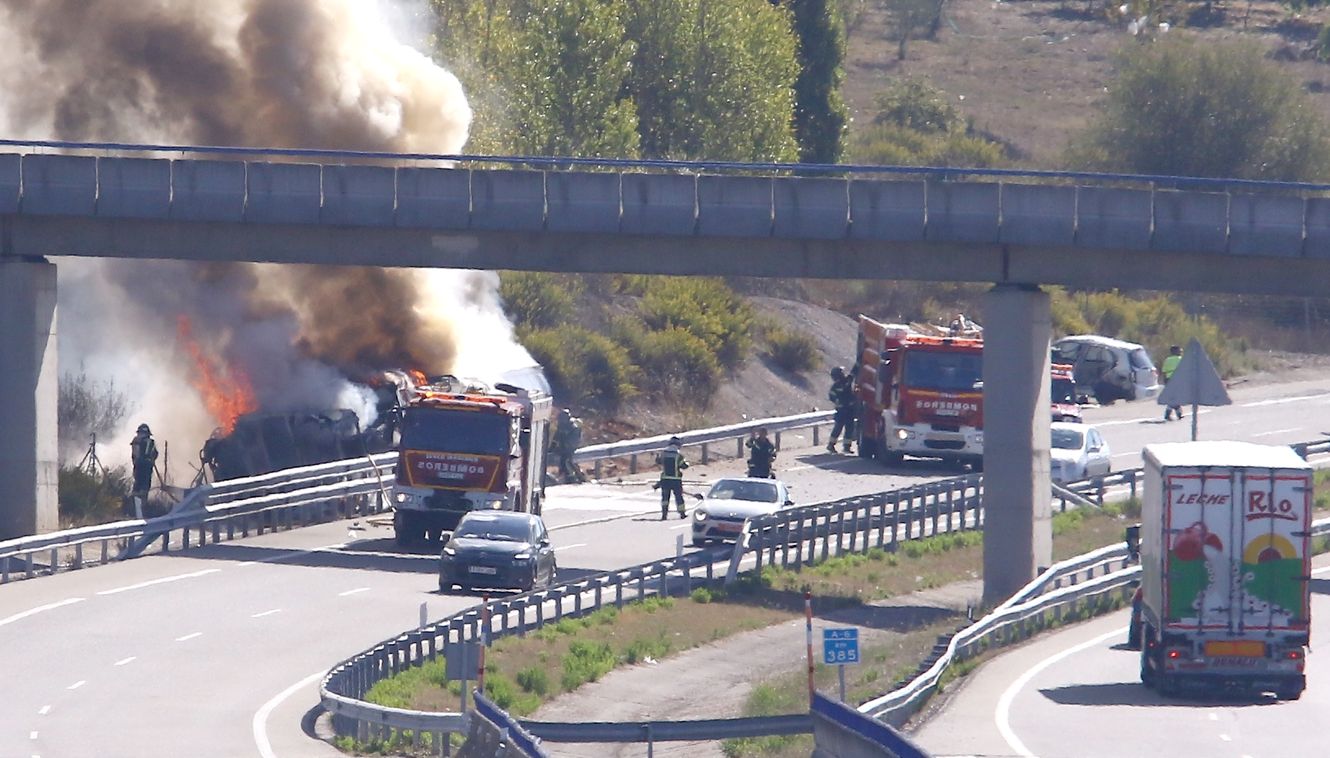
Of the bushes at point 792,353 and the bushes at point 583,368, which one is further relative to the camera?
the bushes at point 792,353

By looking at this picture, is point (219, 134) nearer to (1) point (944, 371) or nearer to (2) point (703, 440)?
(2) point (703, 440)

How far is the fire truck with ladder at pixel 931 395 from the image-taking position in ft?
144

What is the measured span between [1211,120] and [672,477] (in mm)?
50010

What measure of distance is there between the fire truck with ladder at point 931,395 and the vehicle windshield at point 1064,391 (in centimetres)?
790

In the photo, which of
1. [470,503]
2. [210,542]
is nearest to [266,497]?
[210,542]

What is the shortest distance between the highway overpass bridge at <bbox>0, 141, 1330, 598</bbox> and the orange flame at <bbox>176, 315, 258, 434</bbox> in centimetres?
954

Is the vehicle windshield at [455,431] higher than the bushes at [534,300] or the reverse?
the reverse

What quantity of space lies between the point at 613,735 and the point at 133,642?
10449 mm

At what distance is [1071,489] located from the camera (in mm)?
40562

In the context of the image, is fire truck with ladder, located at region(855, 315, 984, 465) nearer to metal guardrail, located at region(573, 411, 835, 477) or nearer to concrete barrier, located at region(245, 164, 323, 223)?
metal guardrail, located at region(573, 411, 835, 477)

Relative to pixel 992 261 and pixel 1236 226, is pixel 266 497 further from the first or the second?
pixel 1236 226

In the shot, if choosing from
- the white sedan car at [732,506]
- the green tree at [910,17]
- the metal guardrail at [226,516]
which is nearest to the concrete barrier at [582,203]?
the white sedan car at [732,506]

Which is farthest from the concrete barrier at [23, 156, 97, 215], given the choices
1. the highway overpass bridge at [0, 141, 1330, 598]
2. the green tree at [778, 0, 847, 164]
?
the green tree at [778, 0, 847, 164]

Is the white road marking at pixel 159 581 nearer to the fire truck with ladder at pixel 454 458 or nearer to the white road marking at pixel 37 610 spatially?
the white road marking at pixel 37 610
